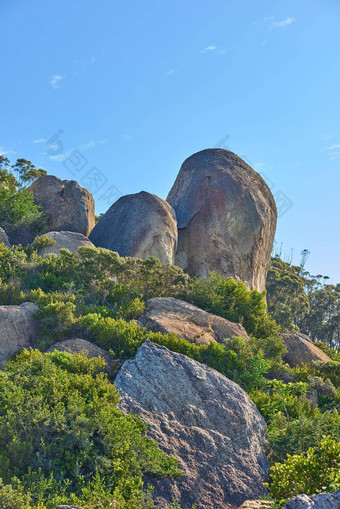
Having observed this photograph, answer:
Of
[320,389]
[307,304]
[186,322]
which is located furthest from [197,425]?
[307,304]

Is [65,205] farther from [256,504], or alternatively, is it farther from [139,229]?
[256,504]

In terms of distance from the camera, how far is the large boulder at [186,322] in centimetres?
1197

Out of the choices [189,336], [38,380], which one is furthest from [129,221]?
[38,380]

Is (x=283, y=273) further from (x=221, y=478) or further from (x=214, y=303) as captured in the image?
(x=221, y=478)

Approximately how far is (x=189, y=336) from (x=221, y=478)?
439 cm

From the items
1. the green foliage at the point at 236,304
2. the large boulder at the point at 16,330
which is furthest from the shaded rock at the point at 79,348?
the green foliage at the point at 236,304

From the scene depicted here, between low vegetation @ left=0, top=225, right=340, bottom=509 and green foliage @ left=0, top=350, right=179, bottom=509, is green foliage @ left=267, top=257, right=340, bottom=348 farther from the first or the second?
green foliage @ left=0, top=350, right=179, bottom=509

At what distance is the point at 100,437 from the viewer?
23.8ft

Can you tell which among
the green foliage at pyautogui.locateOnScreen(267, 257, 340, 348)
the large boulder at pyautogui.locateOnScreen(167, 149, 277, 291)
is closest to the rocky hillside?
the large boulder at pyautogui.locateOnScreen(167, 149, 277, 291)

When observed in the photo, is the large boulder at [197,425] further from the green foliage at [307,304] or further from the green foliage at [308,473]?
the green foliage at [307,304]

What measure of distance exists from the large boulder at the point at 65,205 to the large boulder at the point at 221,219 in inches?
175

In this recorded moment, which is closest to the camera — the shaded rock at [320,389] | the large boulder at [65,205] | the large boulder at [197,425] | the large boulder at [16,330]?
the large boulder at [197,425]

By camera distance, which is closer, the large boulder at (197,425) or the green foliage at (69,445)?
the green foliage at (69,445)

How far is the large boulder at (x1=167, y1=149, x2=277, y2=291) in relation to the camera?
22219mm
